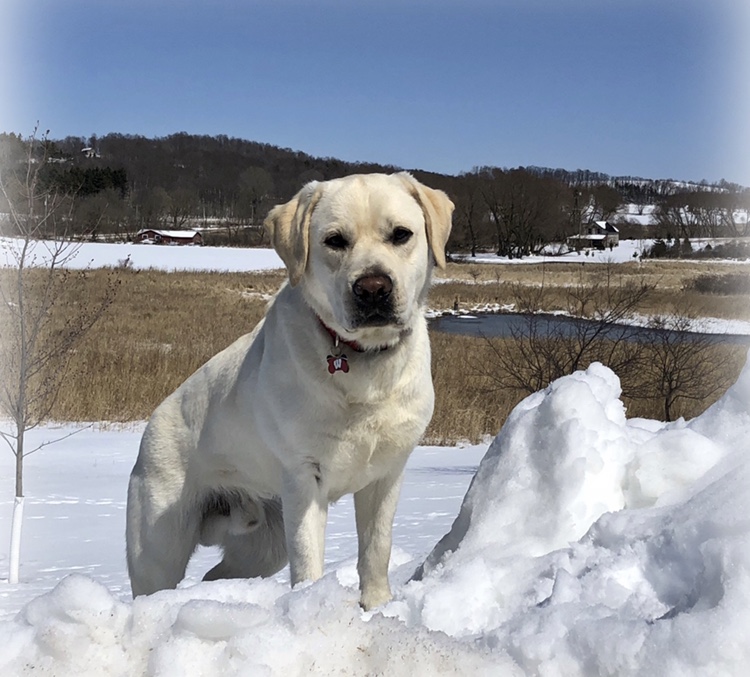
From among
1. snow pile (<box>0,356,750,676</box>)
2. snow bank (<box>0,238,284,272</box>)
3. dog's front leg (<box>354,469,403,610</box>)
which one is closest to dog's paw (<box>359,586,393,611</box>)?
dog's front leg (<box>354,469,403,610</box>)

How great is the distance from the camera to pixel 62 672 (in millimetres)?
1584

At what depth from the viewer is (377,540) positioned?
3.24 metres

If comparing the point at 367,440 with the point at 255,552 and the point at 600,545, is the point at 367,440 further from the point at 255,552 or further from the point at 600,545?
the point at 255,552

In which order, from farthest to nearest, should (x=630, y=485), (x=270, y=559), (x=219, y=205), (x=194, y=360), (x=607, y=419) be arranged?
1. (x=219, y=205)
2. (x=194, y=360)
3. (x=270, y=559)
4. (x=607, y=419)
5. (x=630, y=485)

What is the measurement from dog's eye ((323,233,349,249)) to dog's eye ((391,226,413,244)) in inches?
7.1

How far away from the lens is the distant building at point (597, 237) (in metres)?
67.1

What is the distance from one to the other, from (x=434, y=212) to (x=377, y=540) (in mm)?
1322

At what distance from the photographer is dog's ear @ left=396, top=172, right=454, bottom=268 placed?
128 inches

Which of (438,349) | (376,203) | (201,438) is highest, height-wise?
(376,203)

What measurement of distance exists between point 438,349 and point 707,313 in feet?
17.1

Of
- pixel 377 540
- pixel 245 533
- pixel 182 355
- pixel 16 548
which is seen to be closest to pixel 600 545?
pixel 377 540

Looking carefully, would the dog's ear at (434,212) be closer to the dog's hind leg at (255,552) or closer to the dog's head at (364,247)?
the dog's head at (364,247)

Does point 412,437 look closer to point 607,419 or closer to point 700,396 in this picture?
point 607,419

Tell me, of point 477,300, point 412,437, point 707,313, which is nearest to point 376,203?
point 412,437
